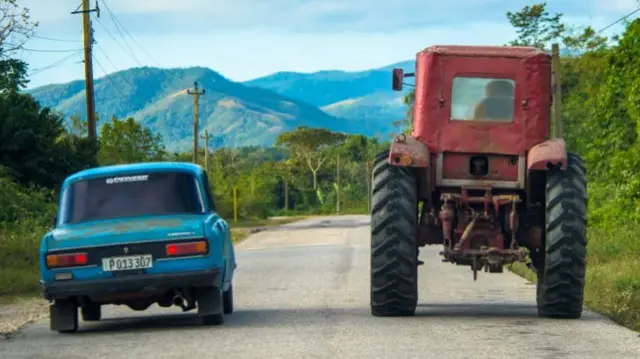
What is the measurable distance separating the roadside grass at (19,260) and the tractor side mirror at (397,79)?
24.5 ft

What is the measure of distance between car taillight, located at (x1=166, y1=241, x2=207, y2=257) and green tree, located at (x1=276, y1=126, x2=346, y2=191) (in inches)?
4492

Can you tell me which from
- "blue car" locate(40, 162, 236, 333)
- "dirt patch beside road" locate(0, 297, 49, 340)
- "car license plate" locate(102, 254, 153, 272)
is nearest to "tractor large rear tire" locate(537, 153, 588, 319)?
"blue car" locate(40, 162, 236, 333)

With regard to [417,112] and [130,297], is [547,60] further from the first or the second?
[130,297]

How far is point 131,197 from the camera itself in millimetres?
15492

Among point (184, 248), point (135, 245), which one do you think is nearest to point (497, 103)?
point (184, 248)

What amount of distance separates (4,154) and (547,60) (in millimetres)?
25338

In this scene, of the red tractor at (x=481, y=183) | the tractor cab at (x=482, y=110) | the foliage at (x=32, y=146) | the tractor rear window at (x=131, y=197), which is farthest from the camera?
the foliage at (x=32, y=146)

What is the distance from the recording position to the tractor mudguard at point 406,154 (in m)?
15.6

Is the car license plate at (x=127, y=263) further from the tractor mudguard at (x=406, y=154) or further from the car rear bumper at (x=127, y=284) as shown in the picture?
the tractor mudguard at (x=406, y=154)

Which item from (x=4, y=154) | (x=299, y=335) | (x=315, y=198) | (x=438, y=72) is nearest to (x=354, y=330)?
(x=299, y=335)

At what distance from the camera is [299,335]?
1363 cm

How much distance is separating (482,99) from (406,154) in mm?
1412

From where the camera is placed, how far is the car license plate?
14.2m

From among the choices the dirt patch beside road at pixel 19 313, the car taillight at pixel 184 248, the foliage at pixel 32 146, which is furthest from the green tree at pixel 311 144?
the car taillight at pixel 184 248
